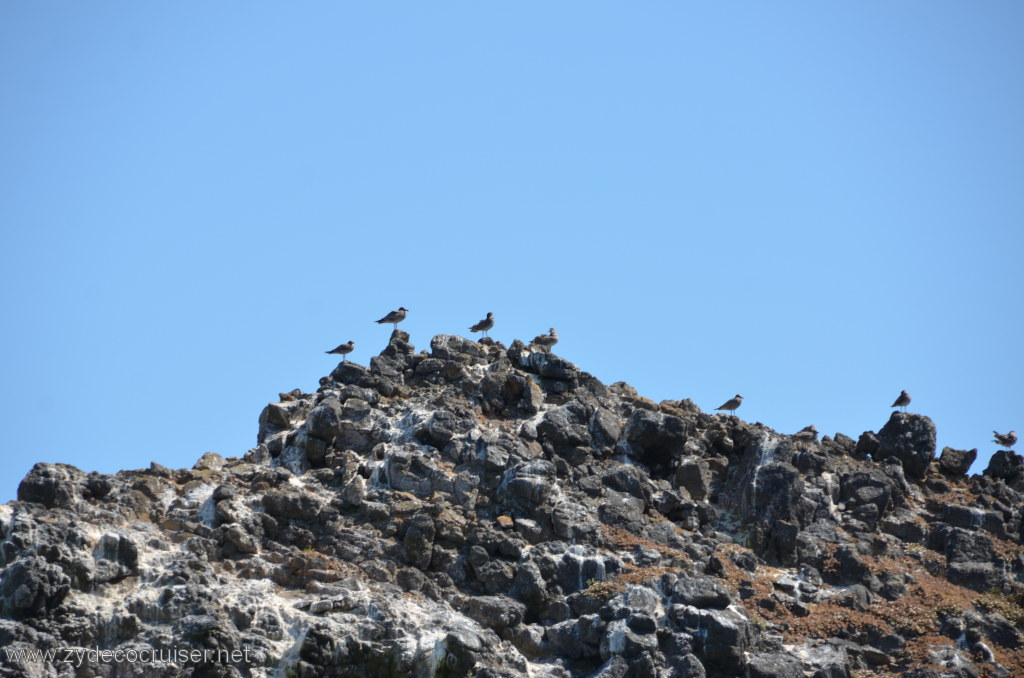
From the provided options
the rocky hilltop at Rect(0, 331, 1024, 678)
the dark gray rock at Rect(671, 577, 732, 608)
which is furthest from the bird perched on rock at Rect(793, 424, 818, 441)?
the dark gray rock at Rect(671, 577, 732, 608)

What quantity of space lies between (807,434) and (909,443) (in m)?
4.32

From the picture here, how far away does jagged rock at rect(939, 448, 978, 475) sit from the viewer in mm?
59969

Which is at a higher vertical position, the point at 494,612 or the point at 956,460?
the point at 956,460

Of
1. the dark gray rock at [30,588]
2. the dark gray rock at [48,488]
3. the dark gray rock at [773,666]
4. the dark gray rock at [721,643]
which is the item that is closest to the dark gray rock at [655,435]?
the dark gray rock at [721,643]

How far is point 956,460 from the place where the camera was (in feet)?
197

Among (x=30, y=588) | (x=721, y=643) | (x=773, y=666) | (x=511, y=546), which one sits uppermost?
(x=511, y=546)

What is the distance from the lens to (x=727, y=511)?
54.3 metres

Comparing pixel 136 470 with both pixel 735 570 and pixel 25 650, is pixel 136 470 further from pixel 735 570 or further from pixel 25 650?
pixel 735 570

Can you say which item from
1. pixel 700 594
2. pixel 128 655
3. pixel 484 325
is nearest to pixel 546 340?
pixel 484 325

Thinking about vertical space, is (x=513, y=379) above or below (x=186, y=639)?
above

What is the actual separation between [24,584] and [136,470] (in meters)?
8.15

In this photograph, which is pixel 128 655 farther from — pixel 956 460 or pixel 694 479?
pixel 956 460

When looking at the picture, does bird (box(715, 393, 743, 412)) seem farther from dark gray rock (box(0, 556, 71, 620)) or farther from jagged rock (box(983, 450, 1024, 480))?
dark gray rock (box(0, 556, 71, 620))

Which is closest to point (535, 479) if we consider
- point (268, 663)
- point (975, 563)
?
point (268, 663)
